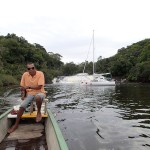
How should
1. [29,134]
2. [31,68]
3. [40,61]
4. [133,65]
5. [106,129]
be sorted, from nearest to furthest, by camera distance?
[29,134] < [31,68] < [106,129] < [40,61] < [133,65]

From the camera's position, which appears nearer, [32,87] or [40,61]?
[32,87]

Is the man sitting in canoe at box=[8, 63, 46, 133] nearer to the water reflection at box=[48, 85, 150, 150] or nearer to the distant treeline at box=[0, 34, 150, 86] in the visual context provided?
the water reflection at box=[48, 85, 150, 150]

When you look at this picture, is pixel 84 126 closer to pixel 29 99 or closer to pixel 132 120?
pixel 132 120

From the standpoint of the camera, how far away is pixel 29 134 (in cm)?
816

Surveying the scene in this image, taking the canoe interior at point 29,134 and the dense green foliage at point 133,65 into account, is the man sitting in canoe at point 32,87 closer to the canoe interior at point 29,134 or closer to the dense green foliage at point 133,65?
the canoe interior at point 29,134

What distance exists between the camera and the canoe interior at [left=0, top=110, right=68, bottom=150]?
718 centimetres

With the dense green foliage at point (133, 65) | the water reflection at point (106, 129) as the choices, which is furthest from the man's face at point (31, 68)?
the dense green foliage at point (133, 65)

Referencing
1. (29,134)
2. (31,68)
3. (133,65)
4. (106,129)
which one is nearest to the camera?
(29,134)

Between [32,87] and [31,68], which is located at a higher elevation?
[31,68]

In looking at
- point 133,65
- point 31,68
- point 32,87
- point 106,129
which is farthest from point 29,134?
A: point 133,65

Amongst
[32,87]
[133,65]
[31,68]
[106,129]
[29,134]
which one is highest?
[133,65]

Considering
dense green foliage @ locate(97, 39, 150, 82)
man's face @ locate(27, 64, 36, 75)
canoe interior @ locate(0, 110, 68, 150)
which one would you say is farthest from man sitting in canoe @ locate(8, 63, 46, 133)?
dense green foliage @ locate(97, 39, 150, 82)

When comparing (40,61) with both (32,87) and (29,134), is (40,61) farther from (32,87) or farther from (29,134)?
(29,134)

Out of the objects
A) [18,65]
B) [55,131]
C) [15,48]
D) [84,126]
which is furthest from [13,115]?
[15,48]
